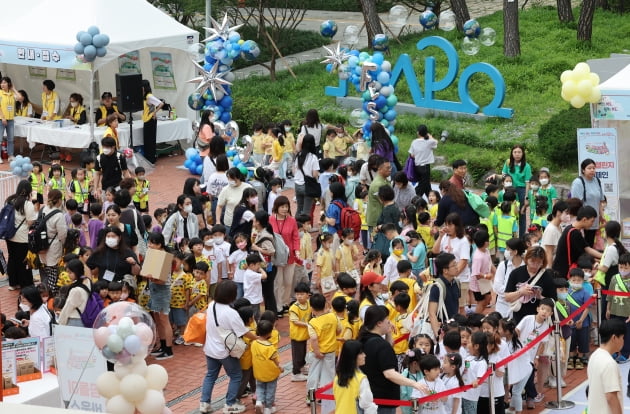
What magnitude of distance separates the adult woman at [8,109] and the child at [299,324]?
12.1 m

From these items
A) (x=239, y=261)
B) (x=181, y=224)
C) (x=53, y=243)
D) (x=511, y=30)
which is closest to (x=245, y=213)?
Answer: (x=181, y=224)

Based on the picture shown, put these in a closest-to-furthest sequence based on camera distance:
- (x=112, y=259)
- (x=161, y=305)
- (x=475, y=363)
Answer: (x=475, y=363) → (x=112, y=259) → (x=161, y=305)

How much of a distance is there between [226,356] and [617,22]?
18897 millimetres

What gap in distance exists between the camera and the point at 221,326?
35.9ft

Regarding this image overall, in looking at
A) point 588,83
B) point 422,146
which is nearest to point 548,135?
point 422,146

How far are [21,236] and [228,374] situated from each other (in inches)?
186

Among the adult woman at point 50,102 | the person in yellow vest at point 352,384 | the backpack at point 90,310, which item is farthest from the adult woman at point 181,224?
the adult woman at point 50,102

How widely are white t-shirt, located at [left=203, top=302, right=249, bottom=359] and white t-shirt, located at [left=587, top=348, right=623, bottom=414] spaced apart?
3507 mm

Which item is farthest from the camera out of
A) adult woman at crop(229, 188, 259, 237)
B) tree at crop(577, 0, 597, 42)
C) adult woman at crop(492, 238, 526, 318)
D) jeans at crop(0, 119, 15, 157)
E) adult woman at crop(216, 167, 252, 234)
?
tree at crop(577, 0, 597, 42)

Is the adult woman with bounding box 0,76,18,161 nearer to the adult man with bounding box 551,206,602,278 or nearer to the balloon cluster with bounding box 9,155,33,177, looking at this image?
the balloon cluster with bounding box 9,155,33,177

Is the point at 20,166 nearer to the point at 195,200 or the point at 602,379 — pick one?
the point at 195,200

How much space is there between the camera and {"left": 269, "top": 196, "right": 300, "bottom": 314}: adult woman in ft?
44.9

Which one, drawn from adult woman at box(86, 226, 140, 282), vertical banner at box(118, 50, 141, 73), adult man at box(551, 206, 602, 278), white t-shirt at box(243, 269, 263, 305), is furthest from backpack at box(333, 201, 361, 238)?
vertical banner at box(118, 50, 141, 73)

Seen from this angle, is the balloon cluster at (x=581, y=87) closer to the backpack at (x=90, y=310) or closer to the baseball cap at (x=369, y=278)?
the baseball cap at (x=369, y=278)
